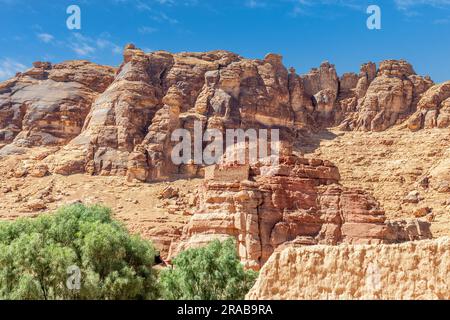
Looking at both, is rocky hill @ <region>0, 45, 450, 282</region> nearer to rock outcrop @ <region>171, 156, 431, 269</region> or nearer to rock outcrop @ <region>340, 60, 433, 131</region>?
rock outcrop @ <region>340, 60, 433, 131</region>

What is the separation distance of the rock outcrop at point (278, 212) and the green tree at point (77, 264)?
12.4 meters

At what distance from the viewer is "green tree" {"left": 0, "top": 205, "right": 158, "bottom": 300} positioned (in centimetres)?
2414

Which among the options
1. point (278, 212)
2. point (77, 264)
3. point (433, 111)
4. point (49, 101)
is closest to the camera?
point (77, 264)

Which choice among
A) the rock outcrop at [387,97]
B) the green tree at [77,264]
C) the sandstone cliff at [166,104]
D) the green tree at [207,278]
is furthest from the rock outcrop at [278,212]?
the rock outcrop at [387,97]

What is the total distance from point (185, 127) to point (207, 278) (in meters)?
68.0

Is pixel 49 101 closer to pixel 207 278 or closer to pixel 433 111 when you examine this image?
pixel 433 111

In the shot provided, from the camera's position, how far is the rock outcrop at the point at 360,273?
16000 millimetres

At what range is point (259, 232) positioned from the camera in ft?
133

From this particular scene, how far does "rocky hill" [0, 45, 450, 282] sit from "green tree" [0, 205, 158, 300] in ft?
81.6

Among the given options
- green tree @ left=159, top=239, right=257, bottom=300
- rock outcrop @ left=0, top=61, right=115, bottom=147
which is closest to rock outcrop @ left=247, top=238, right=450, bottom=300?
green tree @ left=159, top=239, right=257, bottom=300

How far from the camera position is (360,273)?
1708 centimetres

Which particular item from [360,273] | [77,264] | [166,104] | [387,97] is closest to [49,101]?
[166,104]

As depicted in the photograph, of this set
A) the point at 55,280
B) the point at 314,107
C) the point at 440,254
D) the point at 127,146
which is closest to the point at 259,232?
the point at 55,280

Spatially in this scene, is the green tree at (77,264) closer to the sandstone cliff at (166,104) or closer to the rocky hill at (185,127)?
the rocky hill at (185,127)
